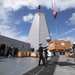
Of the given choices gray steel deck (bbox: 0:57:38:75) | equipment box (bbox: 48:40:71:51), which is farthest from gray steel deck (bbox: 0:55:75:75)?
equipment box (bbox: 48:40:71:51)

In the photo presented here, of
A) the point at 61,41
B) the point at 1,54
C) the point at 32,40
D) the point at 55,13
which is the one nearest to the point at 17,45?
the point at 1,54

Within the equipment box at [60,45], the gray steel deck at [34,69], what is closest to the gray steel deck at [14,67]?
the gray steel deck at [34,69]

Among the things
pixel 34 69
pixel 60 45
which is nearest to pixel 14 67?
pixel 34 69

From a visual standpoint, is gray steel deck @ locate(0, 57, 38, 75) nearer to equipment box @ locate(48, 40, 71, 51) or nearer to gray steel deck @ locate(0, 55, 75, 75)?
gray steel deck @ locate(0, 55, 75, 75)

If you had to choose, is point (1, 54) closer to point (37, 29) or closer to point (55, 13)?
point (55, 13)

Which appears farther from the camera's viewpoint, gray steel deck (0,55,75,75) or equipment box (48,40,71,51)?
equipment box (48,40,71,51)

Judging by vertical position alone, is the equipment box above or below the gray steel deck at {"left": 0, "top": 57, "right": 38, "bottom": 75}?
above

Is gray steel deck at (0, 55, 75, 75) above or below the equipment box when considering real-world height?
below

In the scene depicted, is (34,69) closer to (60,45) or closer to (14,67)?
(14,67)

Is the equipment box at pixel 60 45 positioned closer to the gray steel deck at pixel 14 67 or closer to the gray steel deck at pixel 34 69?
the gray steel deck at pixel 34 69

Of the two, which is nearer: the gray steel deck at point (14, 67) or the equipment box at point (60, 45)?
the gray steel deck at point (14, 67)

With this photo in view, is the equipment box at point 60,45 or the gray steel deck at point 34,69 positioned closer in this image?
the gray steel deck at point 34,69

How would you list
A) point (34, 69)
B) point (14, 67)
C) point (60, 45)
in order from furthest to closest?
1. point (60, 45)
2. point (14, 67)
3. point (34, 69)

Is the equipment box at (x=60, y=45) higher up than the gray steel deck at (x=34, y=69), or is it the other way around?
the equipment box at (x=60, y=45)
